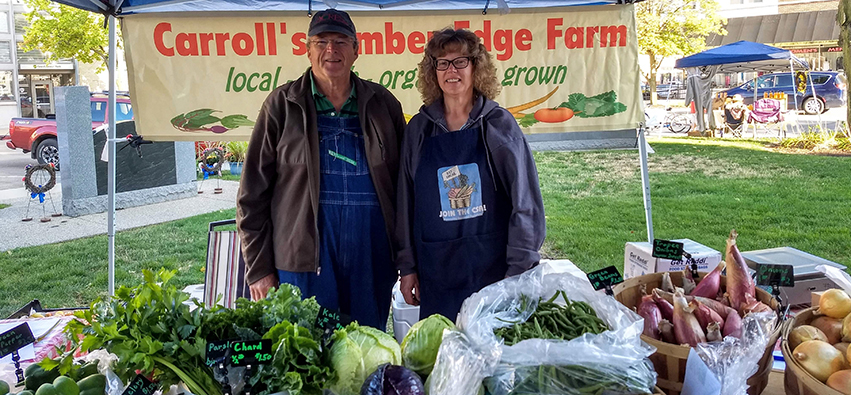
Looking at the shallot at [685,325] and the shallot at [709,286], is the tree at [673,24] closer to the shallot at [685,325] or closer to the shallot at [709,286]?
the shallot at [709,286]

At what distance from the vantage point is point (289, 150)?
2.27 m

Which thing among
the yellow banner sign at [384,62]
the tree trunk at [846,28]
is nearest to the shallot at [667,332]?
the yellow banner sign at [384,62]

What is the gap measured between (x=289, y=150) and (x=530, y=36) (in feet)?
6.32

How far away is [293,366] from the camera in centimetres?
138

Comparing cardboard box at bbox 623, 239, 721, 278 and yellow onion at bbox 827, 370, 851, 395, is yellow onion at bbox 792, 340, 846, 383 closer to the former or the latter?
yellow onion at bbox 827, 370, 851, 395

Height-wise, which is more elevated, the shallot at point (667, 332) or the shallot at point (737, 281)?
the shallot at point (737, 281)

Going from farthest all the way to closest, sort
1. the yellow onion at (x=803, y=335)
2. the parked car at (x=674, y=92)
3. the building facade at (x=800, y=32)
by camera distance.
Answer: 1. the parked car at (x=674, y=92)
2. the building facade at (x=800, y=32)
3. the yellow onion at (x=803, y=335)

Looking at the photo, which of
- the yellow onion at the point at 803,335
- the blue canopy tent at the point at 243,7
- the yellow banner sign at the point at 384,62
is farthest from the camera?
the yellow banner sign at the point at 384,62

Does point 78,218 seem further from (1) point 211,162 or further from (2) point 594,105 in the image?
(2) point 594,105

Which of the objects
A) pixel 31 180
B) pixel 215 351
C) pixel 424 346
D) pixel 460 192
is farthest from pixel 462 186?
pixel 31 180

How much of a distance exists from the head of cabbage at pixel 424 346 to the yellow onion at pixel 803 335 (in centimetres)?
95

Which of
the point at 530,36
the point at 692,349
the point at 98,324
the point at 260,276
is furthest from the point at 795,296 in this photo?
the point at 98,324

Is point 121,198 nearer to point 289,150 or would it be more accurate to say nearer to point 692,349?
point 289,150

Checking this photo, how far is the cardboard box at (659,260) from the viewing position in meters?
2.64
